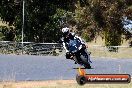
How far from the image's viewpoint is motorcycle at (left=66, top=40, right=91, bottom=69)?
7098 millimetres

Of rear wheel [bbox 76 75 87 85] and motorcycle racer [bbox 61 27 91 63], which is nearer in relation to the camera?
motorcycle racer [bbox 61 27 91 63]

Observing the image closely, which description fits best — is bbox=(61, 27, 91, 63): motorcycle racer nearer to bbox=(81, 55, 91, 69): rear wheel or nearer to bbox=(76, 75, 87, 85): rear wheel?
bbox=(81, 55, 91, 69): rear wheel

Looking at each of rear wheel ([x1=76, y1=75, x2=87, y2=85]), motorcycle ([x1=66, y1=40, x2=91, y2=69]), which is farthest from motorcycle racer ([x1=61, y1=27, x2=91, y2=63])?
rear wheel ([x1=76, y1=75, x2=87, y2=85])

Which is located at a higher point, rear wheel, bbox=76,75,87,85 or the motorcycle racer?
the motorcycle racer

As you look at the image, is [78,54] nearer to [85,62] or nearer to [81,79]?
[85,62]

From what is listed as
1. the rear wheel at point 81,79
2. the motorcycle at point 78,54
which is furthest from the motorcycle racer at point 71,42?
the rear wheel at point 81,79

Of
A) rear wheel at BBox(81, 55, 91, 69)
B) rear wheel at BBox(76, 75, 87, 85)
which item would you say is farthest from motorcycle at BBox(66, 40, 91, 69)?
rear wheel at BBox(76, 75, 87, 85)

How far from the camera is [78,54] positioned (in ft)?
23.7

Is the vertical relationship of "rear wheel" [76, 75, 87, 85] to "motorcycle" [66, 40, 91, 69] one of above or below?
below

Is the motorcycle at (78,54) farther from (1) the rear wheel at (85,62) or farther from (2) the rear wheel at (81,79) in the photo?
(2) the rear wheel at (81,79)

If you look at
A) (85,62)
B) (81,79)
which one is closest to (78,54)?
(85,62)

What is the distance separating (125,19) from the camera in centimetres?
5950

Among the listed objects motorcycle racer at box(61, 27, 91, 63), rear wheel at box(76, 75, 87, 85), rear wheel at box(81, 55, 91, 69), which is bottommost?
rear wheel at box(76, 75, 87, 85)

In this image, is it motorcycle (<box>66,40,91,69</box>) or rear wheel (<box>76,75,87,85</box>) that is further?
rear wheel (<box>76,75,87,85</box>)
